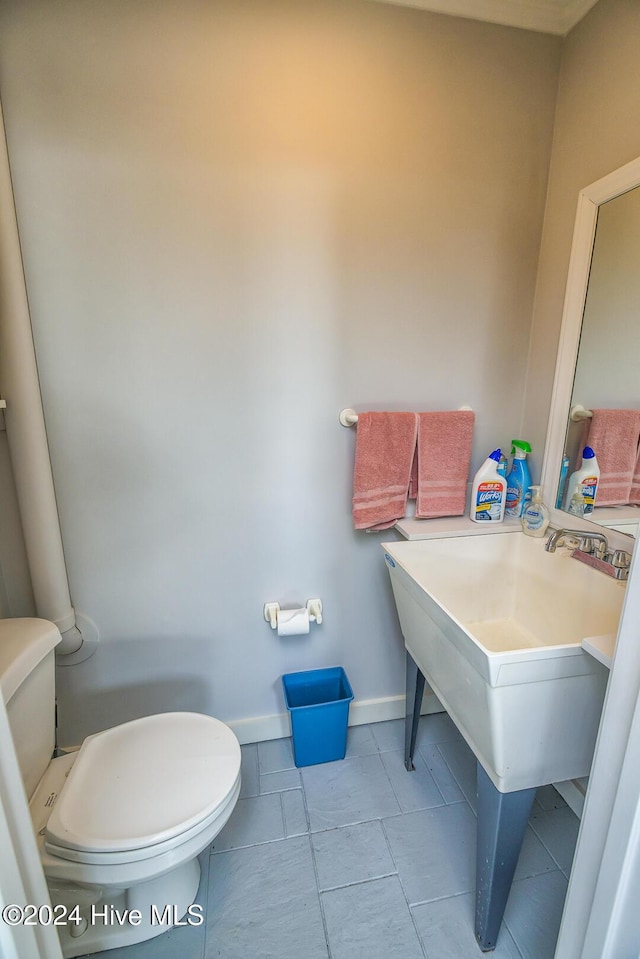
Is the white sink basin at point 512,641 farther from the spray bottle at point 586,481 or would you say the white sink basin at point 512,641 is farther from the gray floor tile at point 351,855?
the gray floor tile at point 351,855

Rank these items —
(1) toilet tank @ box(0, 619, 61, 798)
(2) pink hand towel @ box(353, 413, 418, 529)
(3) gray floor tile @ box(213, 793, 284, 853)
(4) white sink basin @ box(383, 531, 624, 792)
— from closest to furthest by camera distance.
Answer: (4) white sink basin @ box(383, 531, 624, 792) → (1) toilet tank @ box(0, 619, 61, 798) → (3) gray floor tile @ box(213, 793, 284, 853) → (2) pink hand towel @ box(353, 413, 418, 529)

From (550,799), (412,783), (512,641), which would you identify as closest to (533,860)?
(550,799)

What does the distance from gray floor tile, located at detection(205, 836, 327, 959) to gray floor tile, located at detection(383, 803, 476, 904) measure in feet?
0.91

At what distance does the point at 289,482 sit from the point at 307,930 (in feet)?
4.11

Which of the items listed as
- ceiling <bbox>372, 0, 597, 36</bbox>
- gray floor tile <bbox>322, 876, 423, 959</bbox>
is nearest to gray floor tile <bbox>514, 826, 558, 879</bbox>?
gray floor tile <bbox>322, 876, 423, 959</bbox>

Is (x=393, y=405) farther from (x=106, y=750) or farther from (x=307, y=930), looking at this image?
(x=307, y=930)

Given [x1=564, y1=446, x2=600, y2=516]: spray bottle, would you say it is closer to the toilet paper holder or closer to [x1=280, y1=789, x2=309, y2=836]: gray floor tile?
the toilet paper holder

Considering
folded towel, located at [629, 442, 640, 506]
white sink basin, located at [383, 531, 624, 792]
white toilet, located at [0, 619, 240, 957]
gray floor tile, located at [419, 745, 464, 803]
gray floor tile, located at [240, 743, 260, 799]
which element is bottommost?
gray floor tile, located at [240, 743, 260, 799]

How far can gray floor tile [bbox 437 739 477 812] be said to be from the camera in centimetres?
151

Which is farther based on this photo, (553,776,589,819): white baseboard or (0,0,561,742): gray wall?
(553,776,589,819): white baseboard

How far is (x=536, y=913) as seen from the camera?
116 centimetres

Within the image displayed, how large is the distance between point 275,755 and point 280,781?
0.12 meters

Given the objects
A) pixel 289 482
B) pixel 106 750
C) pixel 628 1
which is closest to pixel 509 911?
pixel 106 750

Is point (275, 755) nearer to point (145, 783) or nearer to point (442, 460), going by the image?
point (145, 783)
